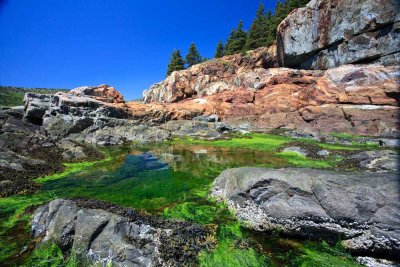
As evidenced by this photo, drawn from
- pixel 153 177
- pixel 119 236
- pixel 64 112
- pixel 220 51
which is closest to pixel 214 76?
pixel 220 51

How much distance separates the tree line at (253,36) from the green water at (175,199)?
4887cm

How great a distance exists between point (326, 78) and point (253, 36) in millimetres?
33350

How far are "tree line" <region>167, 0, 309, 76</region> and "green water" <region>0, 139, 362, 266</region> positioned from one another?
160ft

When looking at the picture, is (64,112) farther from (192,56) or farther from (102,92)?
(192,56)

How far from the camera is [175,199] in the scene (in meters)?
12.2

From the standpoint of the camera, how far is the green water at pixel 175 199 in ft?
23.9

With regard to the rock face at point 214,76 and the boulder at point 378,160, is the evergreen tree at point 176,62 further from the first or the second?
the boulder at point 378,160

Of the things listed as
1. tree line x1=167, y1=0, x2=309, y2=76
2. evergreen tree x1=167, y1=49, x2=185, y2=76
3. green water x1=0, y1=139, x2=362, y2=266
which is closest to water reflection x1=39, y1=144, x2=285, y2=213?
green water x1=0, y1=139, x2=362, y2=266

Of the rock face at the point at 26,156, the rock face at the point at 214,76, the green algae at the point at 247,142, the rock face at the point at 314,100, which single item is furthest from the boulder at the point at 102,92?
the green algae at the point at 247,142

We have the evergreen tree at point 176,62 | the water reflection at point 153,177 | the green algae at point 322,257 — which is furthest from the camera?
the evergreen tree at point 176,62

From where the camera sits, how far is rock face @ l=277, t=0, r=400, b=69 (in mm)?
37406

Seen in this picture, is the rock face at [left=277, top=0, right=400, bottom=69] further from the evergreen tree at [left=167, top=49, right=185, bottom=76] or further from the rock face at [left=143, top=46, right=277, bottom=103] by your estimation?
the evergreen tree at [left=167, top=49, right=185, bottom=76]

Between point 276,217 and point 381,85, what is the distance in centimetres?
3664

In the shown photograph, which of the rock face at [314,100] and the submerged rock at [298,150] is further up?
the rock face at [314,100]
